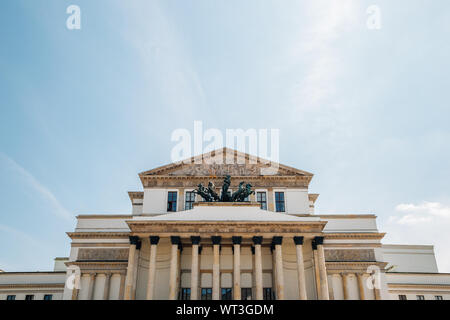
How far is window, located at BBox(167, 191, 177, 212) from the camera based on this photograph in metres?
33.1

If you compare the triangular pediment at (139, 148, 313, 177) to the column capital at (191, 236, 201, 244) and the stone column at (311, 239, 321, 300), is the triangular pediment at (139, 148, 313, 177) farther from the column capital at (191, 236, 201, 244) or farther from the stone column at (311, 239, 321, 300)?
the column capital at (191, 236, 201, 244)

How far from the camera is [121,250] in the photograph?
30.7 m

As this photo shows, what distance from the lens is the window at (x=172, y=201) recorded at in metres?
33.1

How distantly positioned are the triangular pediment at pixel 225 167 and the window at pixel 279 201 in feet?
5.92

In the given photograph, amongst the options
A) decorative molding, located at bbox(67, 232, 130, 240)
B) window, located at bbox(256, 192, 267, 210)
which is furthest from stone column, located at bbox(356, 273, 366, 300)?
decorative molding, located at bbox(67, 232, 130, 240)

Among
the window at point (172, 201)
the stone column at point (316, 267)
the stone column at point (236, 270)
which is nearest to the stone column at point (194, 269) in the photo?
the stone column at point (236, 270)

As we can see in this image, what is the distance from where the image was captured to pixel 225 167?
34562 millimetres

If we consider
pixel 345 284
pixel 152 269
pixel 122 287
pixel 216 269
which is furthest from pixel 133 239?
pixel 345 284

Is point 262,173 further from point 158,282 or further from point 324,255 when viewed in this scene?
point 158,282

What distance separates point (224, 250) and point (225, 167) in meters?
7.64

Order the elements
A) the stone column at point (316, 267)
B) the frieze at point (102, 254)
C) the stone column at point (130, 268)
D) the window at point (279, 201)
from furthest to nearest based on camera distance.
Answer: the window at point (279, 201) < the frieze at point (102, 254) < the stone column at point (316, 267) < the stone column at point (130, 268)

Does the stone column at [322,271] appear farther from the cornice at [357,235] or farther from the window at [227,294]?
the window at [227,294]
